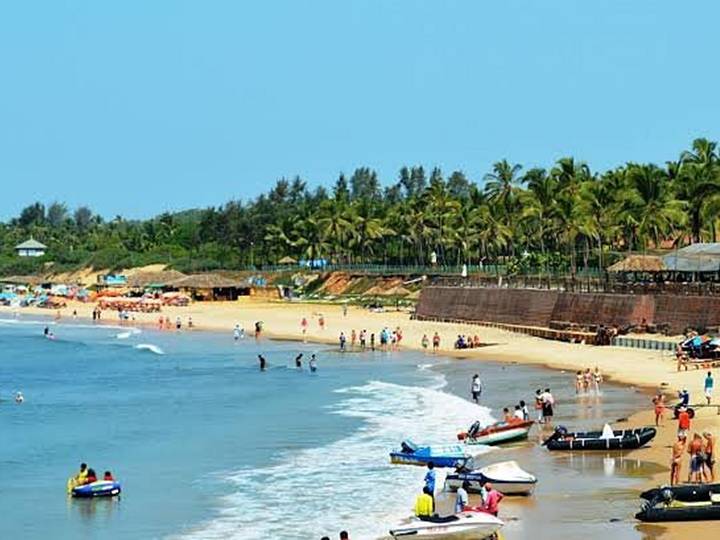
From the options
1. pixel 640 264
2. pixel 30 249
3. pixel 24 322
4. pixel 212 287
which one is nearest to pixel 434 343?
pixel 640 264

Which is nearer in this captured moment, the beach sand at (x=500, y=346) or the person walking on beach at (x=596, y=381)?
the beach sand at (x=500, y=346)

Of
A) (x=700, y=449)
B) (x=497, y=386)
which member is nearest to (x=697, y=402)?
(x=497, y=386)

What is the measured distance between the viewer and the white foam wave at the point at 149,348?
80.9 meters

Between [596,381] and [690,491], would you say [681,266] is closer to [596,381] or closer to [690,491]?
[596,381]

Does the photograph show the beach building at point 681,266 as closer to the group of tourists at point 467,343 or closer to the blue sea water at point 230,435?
the group of tourists at point 467,343

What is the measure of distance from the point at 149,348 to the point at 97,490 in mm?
Result: 51723

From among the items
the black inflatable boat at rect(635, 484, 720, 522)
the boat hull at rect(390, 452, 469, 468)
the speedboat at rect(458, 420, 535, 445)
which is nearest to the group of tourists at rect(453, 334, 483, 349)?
the speedboat at rect(458, 420, 535, 445)

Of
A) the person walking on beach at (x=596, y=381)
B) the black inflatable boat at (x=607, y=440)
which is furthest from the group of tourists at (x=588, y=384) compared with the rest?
the black inflatable boat at (x=607, y=440)

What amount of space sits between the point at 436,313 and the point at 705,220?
1931 cm

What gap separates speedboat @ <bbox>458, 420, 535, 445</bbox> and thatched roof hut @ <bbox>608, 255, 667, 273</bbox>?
3459 centimetres

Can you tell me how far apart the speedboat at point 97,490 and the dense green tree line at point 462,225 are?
51983mm

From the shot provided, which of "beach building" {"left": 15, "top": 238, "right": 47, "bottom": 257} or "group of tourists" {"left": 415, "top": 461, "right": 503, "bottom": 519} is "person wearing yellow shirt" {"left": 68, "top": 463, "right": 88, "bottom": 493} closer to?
"group of tourists" {"left": 415, "top": 461, "right": 503, "bottom": 519}

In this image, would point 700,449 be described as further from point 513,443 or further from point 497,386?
point 497,386

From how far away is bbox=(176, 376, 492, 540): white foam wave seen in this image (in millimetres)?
27984
